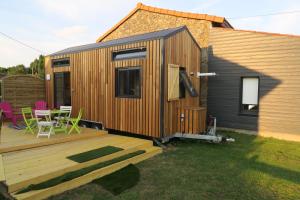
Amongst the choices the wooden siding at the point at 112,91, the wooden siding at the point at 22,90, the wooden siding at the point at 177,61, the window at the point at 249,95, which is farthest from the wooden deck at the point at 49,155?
the window at the point at 249,95

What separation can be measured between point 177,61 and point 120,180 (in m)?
4.05

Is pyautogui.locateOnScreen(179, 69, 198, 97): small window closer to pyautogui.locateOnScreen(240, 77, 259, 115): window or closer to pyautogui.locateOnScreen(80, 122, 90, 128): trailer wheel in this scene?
pyautogui.locateOnScreen(240, 77, 259, 115): window

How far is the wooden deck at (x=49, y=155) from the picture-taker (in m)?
3.53

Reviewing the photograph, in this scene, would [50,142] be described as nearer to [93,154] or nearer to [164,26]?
[93,154]

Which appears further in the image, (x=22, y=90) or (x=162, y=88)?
(x=22, y=90)

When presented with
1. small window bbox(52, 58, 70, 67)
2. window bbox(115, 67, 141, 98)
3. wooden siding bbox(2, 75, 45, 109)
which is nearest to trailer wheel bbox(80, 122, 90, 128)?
window bbox(115, 67, 141, 98)

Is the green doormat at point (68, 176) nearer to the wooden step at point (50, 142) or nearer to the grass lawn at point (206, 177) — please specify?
the grass lawn at point (206, 177)

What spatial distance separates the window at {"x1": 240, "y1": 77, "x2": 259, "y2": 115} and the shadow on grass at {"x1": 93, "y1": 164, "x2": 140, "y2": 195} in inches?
228

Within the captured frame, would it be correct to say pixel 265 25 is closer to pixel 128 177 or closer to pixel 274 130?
pixel 274 130

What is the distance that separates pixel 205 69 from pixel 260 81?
2.22 metres

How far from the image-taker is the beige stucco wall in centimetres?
944

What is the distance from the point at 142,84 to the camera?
6500 mm

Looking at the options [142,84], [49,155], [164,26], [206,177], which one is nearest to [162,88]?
[142,84]

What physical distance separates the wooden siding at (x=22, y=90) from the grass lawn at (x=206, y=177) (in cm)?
710
